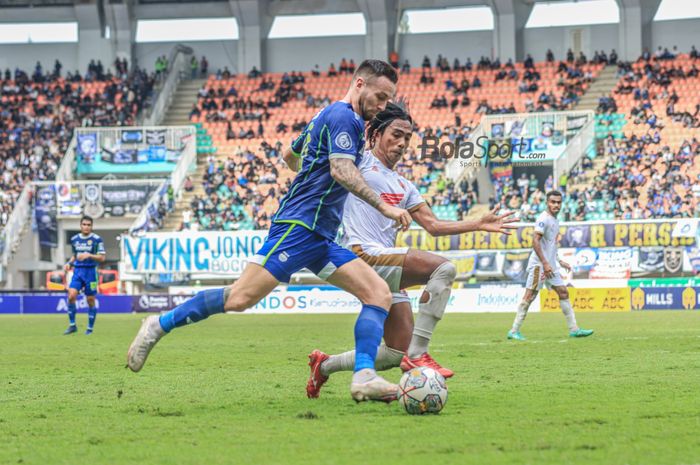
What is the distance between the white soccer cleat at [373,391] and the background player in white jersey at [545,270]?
10485mm

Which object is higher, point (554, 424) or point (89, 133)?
point (89, 133)

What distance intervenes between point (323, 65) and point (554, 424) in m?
57.2

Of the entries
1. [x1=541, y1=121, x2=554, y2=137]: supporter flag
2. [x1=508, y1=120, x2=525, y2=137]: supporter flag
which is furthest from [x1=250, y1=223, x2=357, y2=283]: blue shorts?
[x1=541, y1=121, x2=554, y2=137]: supporter flag

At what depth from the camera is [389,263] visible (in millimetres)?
9133

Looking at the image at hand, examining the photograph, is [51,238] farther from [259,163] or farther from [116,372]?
[116,372]

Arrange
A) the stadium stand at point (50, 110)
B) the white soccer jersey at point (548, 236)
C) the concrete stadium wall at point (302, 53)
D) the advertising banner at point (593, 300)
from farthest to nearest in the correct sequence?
the concrete stadium wall at point (302, 53), the stadium stand at point (50, 110), the advertising banner at point (593, 300), the white soccer jersey at point (548, 236)

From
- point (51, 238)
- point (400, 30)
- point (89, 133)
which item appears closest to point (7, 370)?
point (51, 238)

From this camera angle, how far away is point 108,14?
62281mm

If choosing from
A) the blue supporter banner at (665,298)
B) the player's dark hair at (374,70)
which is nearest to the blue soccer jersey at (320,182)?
the player's dark hair at (374,70)

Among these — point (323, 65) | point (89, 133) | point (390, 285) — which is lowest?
point (390, 285)

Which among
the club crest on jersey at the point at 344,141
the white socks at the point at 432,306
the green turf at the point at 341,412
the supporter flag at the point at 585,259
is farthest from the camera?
the supporter flag at the point at 585,259

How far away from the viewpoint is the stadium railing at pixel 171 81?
57.0 m

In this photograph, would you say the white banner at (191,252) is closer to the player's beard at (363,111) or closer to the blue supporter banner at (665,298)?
the blue supporter banner at (665,298)

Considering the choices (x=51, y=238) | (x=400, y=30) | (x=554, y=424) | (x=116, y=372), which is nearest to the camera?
(x=554, y=424)
